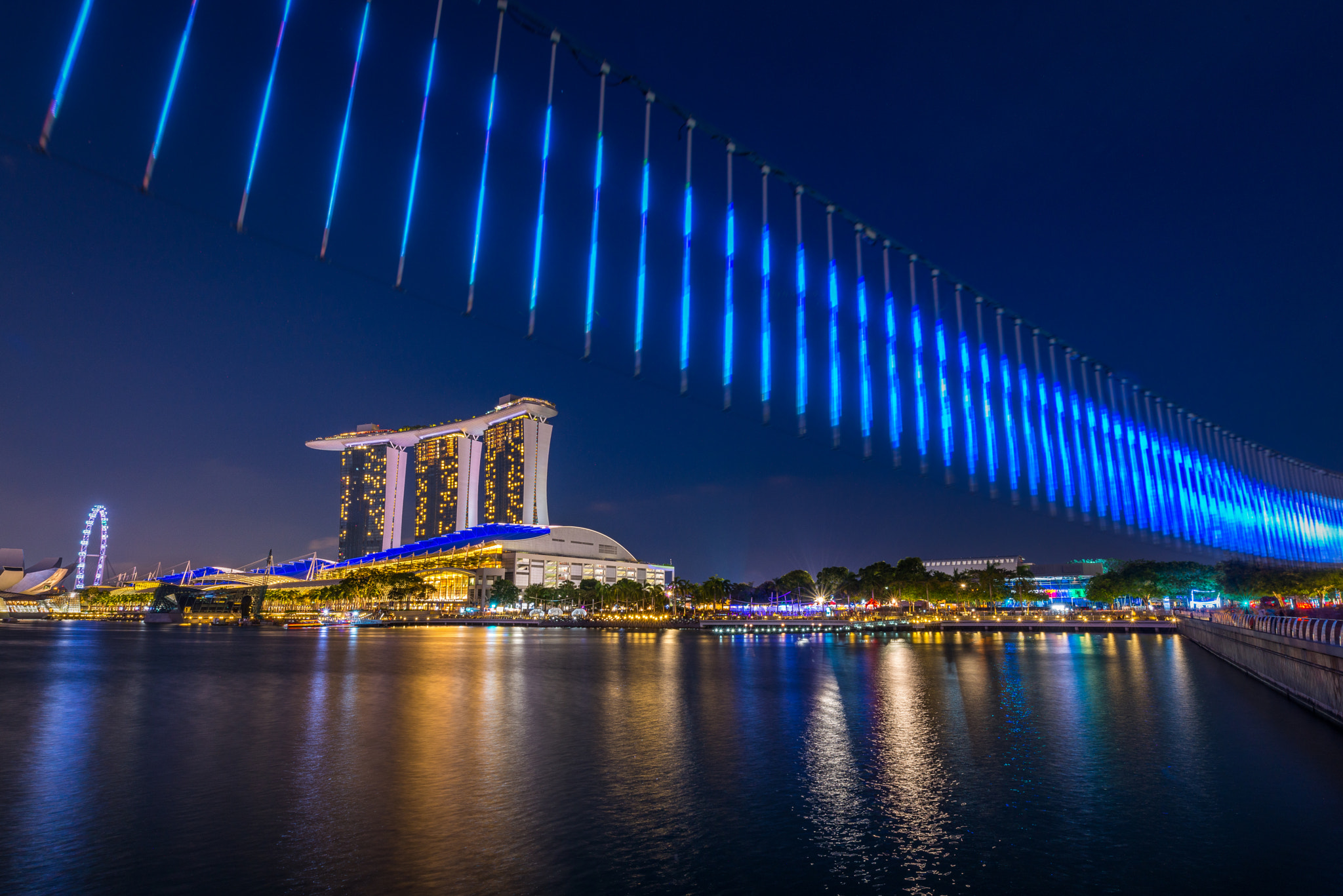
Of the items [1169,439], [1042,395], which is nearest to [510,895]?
[1042,395]

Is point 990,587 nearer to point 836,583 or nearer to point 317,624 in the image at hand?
point 836,583

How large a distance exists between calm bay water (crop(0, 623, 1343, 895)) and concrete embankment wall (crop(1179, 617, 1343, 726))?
2.58 feet

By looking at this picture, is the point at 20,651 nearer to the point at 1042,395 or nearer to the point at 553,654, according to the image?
the point at 553,654

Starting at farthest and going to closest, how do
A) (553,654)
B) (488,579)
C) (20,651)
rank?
(488,579) → (20,651) → (553,654)

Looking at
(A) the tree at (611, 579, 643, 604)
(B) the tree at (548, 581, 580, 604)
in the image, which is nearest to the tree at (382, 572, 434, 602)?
(B) the tree at (548, 581, 580, 604)

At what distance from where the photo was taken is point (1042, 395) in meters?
62.8

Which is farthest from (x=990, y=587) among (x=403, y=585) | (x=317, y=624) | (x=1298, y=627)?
(x=1298, y=627)

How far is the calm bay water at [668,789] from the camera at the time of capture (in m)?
11.5

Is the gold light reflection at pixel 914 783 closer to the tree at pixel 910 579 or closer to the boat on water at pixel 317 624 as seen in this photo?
the tree at pixel 910 579

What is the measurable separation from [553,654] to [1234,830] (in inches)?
1893

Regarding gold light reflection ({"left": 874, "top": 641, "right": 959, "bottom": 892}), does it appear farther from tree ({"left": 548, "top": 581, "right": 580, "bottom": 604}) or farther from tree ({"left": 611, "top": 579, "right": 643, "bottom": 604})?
tree ({"left": 548, "top": 581, "right": 580, "bottom": 604})

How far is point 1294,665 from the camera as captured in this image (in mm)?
27484

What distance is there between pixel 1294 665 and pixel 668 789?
77.9 feet

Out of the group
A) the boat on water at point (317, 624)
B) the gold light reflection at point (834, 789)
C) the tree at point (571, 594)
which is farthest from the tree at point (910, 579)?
the gold light reflection at point (834, 789)
